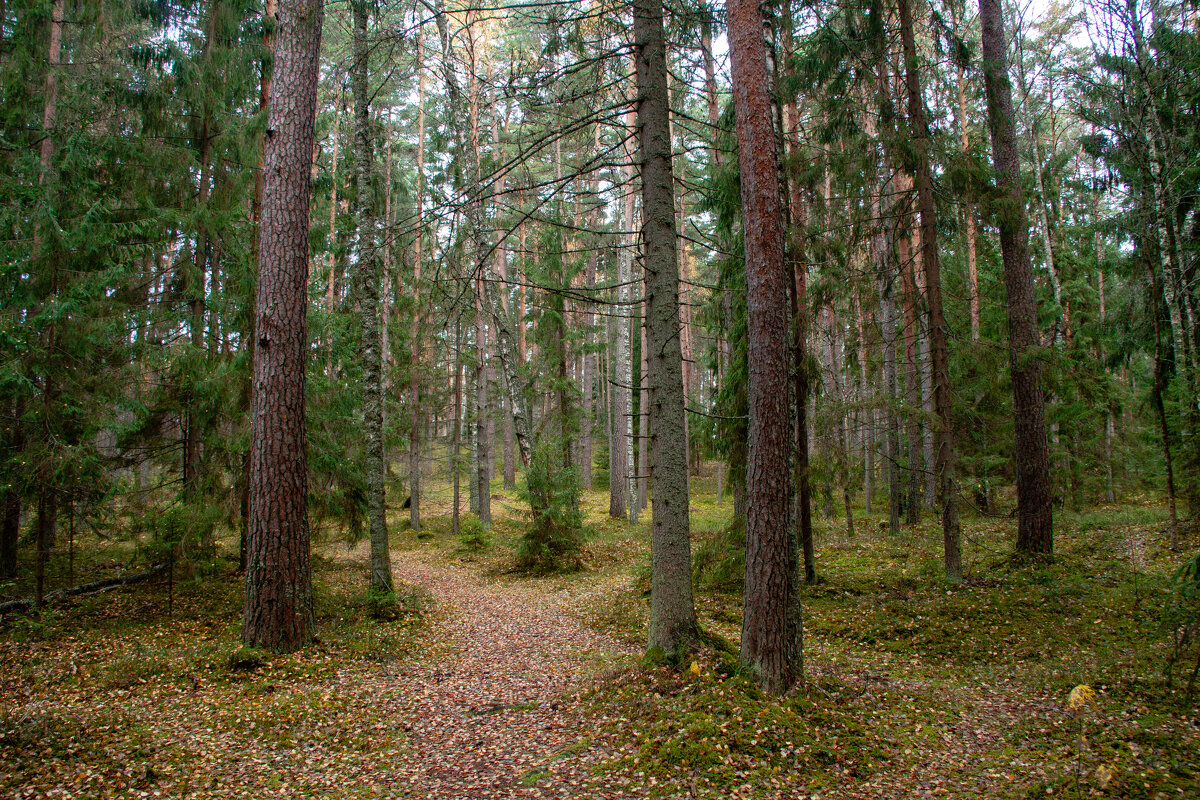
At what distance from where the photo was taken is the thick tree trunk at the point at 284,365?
6410mm

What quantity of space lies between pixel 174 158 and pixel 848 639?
39.2ft

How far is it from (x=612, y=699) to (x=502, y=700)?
1.33 metres

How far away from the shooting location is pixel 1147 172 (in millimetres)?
9984

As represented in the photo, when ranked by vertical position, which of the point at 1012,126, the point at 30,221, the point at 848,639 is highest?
the point at 1012,126

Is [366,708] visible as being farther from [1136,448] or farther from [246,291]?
[1136,448]

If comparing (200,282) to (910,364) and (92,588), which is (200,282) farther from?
(910,364)

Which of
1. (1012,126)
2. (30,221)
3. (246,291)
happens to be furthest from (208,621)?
(1012,126)

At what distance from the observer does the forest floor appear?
3934 millimetres

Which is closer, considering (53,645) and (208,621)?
(53,645)

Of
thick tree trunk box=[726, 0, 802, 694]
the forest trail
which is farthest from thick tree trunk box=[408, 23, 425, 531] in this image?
thick tree trunk box=[726, 0, 802, 694]

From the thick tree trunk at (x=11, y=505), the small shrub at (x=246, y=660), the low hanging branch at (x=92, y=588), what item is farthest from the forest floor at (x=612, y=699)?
the thick tree trunk at (x=11, y=505)

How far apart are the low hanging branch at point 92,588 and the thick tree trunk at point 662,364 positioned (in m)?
7.86

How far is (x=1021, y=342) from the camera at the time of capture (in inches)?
374

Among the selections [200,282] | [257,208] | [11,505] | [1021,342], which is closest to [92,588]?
[11,505]
